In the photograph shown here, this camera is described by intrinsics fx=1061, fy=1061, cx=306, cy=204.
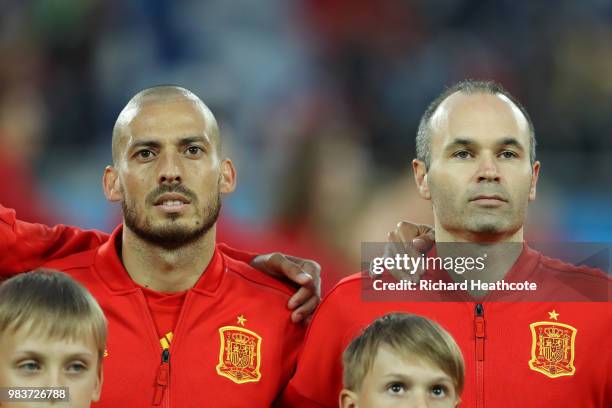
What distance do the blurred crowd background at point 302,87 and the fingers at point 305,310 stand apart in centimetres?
197

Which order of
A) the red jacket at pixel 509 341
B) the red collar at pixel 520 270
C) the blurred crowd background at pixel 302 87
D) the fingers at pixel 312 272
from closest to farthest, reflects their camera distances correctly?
the red jacket at pixel 509 341
the red collar at pixel 520 270
the fingers at pixel 312 272
the blurred crowd background at pixel 302 87

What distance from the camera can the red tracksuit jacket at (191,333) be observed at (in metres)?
3.18

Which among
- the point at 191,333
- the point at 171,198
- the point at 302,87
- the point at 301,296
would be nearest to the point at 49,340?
the point at 191,333

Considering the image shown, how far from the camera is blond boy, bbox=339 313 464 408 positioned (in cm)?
284

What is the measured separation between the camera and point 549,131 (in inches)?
248

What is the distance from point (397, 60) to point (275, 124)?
3.26ft

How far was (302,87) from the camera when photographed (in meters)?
6.48

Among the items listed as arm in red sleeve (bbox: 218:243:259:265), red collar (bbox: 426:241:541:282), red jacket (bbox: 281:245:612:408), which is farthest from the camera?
arm in red sleeve (bbox: 218:243:259:265)

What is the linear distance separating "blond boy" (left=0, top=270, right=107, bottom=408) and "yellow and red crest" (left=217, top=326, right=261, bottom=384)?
48cm

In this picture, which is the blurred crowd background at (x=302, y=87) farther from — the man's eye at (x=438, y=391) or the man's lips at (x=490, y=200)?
the man's eye at (x=438, y=391)

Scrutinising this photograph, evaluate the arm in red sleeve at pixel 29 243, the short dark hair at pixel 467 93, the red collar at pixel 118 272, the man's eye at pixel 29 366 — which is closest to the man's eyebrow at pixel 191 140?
the red collar at pixel 118 272

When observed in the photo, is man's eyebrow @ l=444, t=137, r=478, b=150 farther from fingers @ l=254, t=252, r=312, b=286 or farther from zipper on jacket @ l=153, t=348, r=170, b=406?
zipper on jacket @ l=153, t=348, r=170, b=406

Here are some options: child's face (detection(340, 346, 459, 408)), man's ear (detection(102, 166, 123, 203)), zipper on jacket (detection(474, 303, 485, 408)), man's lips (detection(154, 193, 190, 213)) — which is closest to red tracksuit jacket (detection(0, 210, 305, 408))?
man's ear (detection(102, 166, 123, 203))

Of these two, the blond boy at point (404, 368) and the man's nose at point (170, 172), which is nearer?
the blond boy at point (404, 368)
